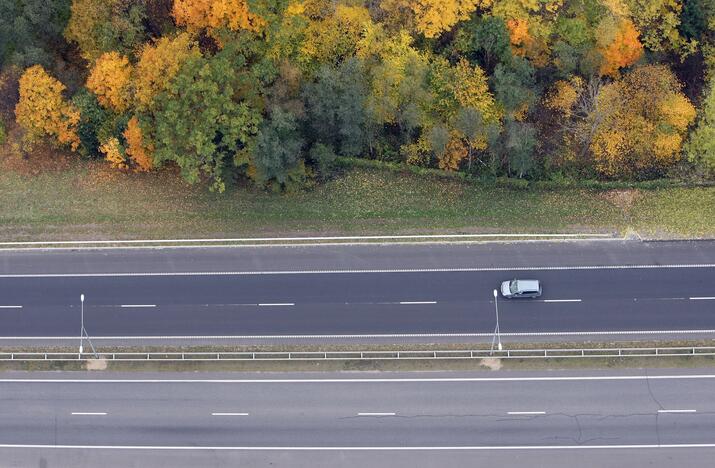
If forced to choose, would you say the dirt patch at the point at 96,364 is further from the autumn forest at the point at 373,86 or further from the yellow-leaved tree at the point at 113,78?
the yellow-leaved tree at the point at 113,78

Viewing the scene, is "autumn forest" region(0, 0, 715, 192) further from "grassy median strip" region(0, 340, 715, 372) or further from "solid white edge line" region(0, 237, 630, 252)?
"grassy median strip" region(0, 340, 715, 372)

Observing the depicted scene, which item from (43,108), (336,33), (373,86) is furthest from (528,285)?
(43,108)

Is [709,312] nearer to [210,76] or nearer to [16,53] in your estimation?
[210,76]

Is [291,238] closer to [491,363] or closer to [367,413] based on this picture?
[367,413]

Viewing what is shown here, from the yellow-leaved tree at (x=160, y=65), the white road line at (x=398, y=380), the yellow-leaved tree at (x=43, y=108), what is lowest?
the white road line at (x=398, y=380)

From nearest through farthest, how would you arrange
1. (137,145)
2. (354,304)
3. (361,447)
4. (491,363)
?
1. (361,447)
2. (491,363)
3. (354,304)
4. (137,145)

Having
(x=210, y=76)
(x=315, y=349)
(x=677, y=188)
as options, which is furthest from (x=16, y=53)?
(x=677, y=188)

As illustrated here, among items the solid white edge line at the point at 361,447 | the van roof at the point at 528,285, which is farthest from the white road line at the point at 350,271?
the solid white edge line at the point at 361,447
